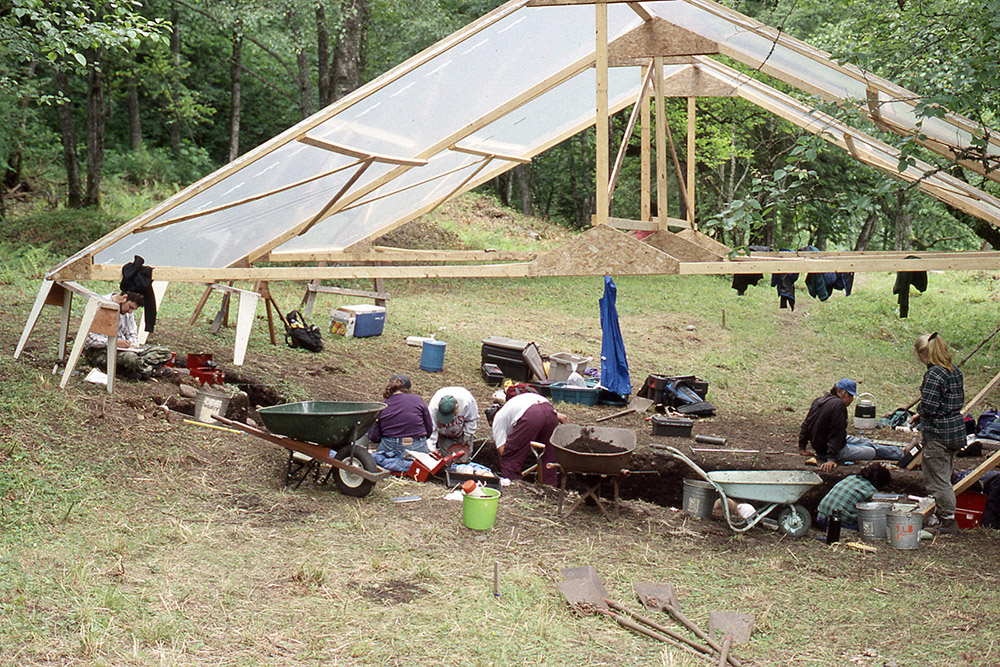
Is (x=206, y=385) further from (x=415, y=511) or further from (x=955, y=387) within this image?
(x=955, y=387)

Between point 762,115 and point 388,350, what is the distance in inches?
618

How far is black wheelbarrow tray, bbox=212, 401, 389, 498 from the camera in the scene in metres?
7.03

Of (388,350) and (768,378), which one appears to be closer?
(388,350)

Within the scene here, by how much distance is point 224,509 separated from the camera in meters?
6.93

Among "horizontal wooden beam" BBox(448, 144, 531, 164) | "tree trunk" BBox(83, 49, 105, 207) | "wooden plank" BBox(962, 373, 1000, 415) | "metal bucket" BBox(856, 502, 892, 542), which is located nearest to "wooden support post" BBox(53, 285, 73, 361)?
"horizontal wooden beam" BBox(448, 144, 531, 164)

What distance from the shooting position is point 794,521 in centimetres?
783

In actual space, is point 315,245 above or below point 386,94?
below

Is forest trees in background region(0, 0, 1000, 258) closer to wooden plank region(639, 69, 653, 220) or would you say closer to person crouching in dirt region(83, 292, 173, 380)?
wooden plank region(639, 69, 653, 220)

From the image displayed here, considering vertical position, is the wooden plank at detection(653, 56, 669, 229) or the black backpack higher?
the wooden plank at detection(653, 56, 669, 229)

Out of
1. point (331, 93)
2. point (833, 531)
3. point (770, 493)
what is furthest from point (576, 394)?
point (331, 93)

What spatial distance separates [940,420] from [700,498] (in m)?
2.30

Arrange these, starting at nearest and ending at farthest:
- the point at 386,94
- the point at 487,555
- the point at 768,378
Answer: the point at 487,555 < the point at 386,94 < the point at 768,378

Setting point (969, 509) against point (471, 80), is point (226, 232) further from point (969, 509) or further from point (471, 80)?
point (969, 509)

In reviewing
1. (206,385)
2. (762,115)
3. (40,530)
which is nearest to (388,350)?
(206,385)
